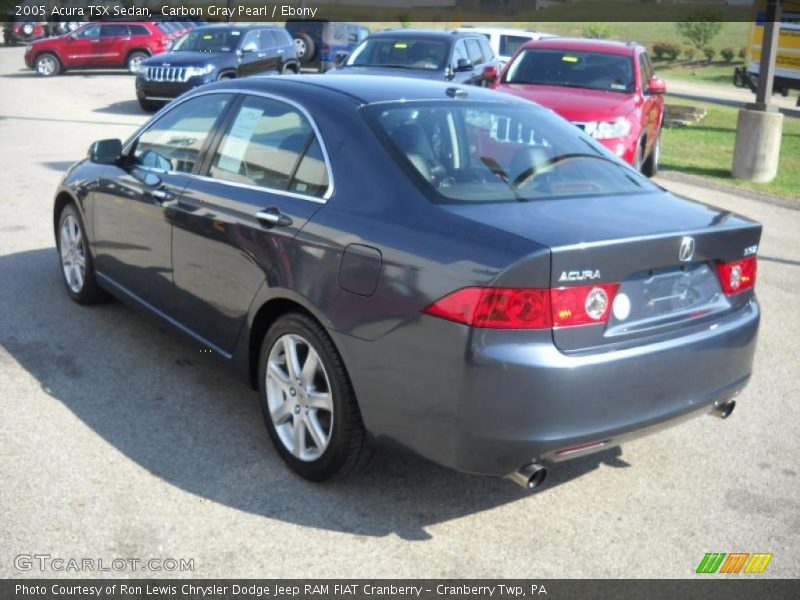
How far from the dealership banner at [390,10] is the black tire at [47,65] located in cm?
496

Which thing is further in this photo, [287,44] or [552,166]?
[287,44]

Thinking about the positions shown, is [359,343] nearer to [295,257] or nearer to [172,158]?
[295,257]

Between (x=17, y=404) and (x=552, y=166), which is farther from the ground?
(x=552, y=166)

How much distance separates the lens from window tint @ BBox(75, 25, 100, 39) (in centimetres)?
2934

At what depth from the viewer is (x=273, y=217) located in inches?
168

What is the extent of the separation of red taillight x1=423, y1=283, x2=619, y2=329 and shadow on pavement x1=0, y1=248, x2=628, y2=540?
2.18 ft

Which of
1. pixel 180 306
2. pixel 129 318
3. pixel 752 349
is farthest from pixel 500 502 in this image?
pixel 129 318

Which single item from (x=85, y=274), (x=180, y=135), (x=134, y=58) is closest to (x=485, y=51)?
(x=85, y=274)

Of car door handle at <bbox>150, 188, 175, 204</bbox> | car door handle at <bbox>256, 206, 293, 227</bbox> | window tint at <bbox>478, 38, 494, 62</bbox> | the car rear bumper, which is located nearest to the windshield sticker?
car door handle at <bbox>150, 188, 175, 204</bbox>

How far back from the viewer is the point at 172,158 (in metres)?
5.33

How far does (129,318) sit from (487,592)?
12.3ft

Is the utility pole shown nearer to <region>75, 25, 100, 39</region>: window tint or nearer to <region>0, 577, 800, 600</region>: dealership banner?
<region>0, 577, 800, 600</region>: dealership banner

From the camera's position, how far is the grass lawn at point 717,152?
1316cm
